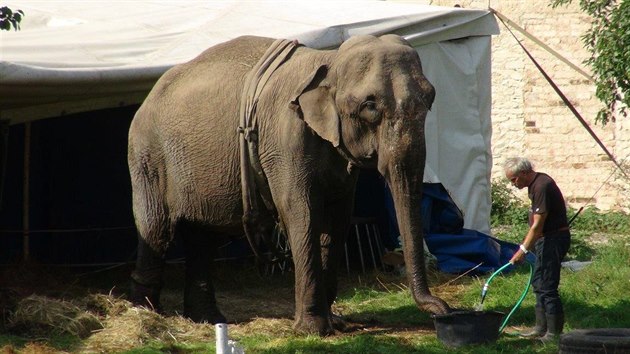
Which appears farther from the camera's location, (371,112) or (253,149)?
(253,149)

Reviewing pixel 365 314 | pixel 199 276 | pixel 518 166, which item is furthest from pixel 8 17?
pixel 365 314

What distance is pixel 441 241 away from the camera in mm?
12977

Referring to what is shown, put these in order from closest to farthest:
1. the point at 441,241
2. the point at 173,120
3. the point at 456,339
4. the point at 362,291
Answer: the point at 456,339, the point at 173,120, the point at 362,291, the point at 441,241

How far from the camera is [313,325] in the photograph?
30.4 feet

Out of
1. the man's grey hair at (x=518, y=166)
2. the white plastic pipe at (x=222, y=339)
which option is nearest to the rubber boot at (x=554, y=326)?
the man's grey hair at (x=518, y=166)

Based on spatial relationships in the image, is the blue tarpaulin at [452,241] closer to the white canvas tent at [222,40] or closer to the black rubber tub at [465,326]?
the white canvas tent at [222,40]

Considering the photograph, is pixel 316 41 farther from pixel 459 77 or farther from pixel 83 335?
pixel 83 335

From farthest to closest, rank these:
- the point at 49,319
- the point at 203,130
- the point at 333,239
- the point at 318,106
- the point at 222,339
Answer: the point at 203,130 < the point at 333,239 < the point at 49,319 < the point at 318,106 < the point at 222,339

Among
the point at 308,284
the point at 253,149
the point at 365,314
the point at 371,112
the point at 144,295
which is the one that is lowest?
the point at 365,314

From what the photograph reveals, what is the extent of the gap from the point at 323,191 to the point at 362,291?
283 centimetres

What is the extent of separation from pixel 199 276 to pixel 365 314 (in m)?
1.53

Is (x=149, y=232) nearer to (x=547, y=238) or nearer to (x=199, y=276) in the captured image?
(x=199, y=276)

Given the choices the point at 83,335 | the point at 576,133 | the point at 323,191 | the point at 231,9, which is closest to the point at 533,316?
the point at 323,191

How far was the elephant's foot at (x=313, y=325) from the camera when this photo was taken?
30.4 ft
